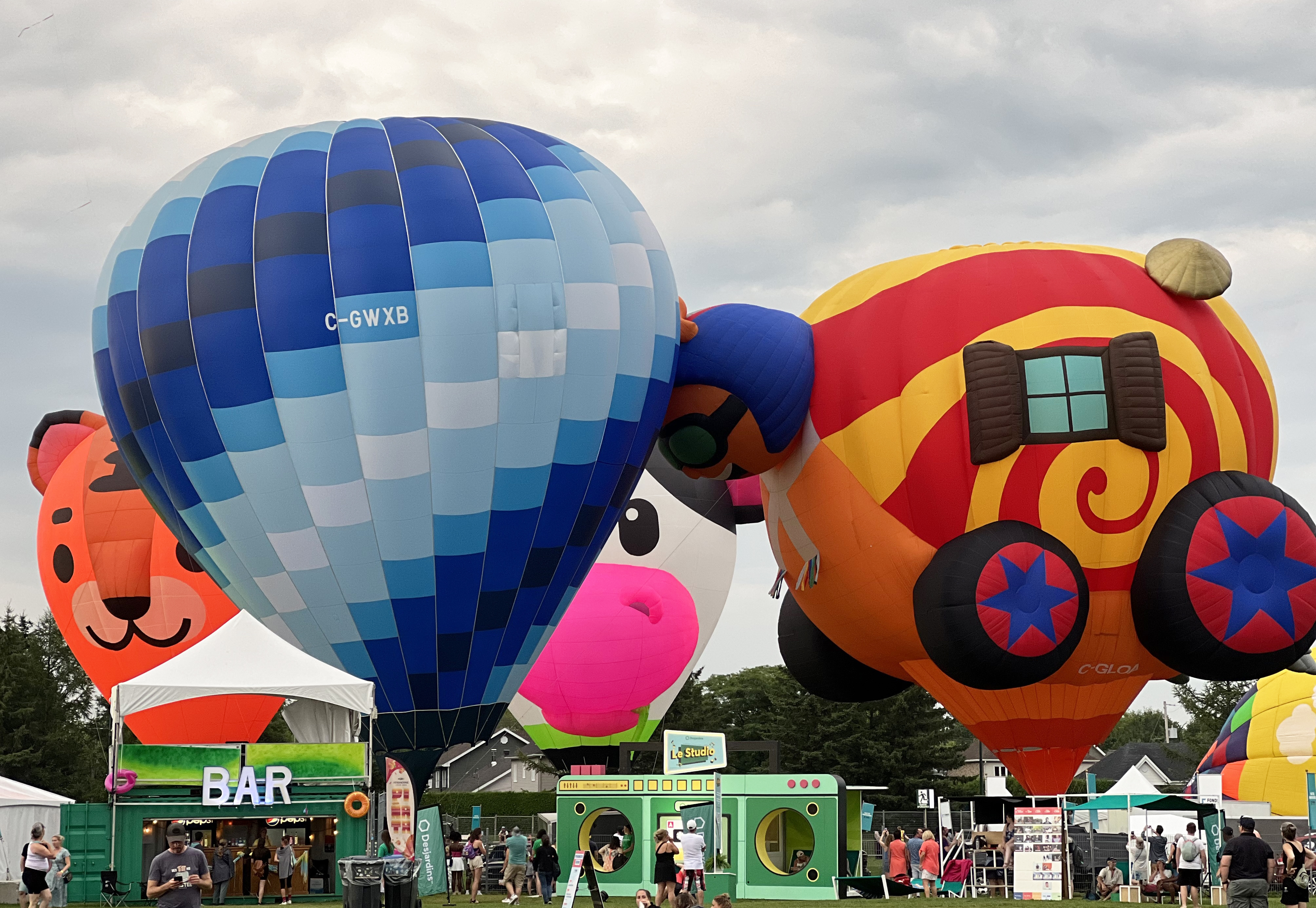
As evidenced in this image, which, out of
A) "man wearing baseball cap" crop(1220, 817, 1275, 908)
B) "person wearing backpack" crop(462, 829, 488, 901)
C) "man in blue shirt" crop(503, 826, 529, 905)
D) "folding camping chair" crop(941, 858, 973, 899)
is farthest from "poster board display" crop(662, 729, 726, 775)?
"man wearing baseball cap" crop(1220, 817, 1275, 908)

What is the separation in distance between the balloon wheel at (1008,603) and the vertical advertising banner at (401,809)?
5965mm

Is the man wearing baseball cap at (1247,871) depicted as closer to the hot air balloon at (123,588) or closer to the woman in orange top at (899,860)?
the woman in orange top at (899,860)

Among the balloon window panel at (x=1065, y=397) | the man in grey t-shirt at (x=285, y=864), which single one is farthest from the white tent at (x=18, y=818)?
the balloon window panel at (x=1065, y=397)

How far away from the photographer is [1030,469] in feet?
55.8

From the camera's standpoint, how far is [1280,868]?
18.5 meters

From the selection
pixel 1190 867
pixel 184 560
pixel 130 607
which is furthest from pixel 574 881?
pixel 130 607

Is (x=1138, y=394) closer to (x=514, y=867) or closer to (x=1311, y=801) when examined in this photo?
(x=514, y=867)

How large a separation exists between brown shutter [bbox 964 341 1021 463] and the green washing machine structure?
4.46 metres

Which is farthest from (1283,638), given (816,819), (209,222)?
(209,222)

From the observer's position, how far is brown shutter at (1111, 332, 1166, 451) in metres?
16.9

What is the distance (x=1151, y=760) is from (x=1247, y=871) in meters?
48.5

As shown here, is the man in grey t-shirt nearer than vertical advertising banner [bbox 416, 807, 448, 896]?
No

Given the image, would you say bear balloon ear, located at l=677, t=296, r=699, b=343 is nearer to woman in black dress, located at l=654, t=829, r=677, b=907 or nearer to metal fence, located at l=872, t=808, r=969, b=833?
woman in black dress, located at l=654, t=829, r=677, b=907

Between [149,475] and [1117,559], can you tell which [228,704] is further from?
[1117,559]
